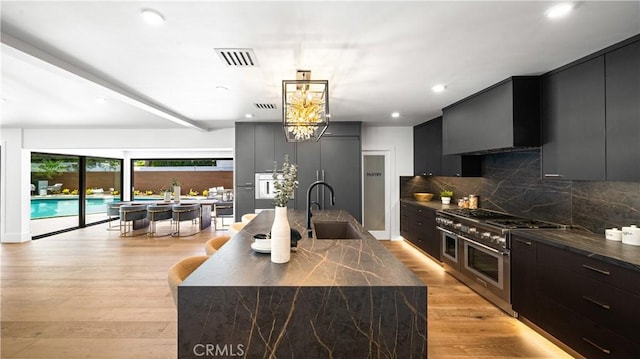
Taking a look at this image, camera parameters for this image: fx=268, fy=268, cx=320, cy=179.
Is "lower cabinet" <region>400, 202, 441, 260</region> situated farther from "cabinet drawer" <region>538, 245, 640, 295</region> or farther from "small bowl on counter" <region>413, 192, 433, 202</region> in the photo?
"cabinet drawer" <region>538, 245, 640, 295</region>

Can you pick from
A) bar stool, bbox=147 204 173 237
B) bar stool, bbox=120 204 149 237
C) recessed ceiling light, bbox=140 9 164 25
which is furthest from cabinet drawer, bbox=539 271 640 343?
bar stool, bbox=120 204 149 237

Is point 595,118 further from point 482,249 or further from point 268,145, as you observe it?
point 268,145

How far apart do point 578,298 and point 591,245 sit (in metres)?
0.43

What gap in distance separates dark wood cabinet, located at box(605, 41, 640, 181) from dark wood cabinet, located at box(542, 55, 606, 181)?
0.05 m

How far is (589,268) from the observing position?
1966 millimetres

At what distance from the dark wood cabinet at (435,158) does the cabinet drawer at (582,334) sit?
7.55ft

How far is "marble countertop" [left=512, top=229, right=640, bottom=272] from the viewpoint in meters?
1.80

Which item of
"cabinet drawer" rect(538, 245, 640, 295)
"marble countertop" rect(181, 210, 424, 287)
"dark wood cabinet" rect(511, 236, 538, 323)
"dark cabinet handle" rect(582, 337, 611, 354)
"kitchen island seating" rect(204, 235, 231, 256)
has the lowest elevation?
"dark cabinet handle" rect(582, 337, 611, 354)

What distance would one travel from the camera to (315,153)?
211 inches

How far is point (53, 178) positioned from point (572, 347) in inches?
419

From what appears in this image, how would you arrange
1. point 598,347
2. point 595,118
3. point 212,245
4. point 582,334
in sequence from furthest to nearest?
1. point 212,245
2. point 595,118
3. point 582,334
4. point 598,347

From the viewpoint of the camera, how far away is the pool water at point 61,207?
7469 mm

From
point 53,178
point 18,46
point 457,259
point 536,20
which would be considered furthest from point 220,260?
point 53,178

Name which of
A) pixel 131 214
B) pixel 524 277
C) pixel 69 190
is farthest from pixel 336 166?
pixel 69 190
